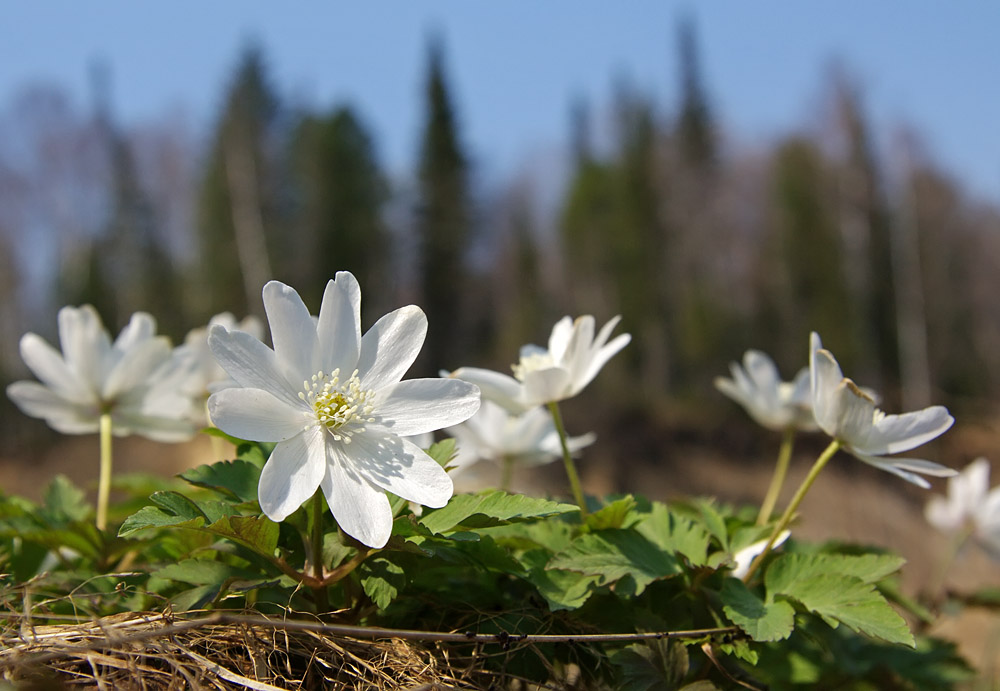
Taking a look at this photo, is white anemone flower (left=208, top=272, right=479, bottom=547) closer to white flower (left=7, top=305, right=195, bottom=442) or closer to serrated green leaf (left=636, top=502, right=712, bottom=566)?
serrated green leaf (left=636, top=502, right=712, bottom=566)

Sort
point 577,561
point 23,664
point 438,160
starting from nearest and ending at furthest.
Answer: point 23,664, point 577,561, point 438,160

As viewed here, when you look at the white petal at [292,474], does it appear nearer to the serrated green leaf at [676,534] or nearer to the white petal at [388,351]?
the white petal at [388,351]

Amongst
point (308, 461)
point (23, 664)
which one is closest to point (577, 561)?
point (308, 461)

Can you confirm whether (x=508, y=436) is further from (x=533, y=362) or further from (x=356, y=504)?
(x=356, y=504)

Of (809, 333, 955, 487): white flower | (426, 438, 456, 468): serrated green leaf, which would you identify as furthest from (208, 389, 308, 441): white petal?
(809, 333, 955, 487): white flower

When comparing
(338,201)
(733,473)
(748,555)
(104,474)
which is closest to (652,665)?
(748,555)

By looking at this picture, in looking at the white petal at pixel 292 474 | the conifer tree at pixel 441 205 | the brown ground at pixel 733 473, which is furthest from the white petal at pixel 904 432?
the conifer tree at pixel 441 205

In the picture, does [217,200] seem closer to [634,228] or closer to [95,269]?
[95,269]
